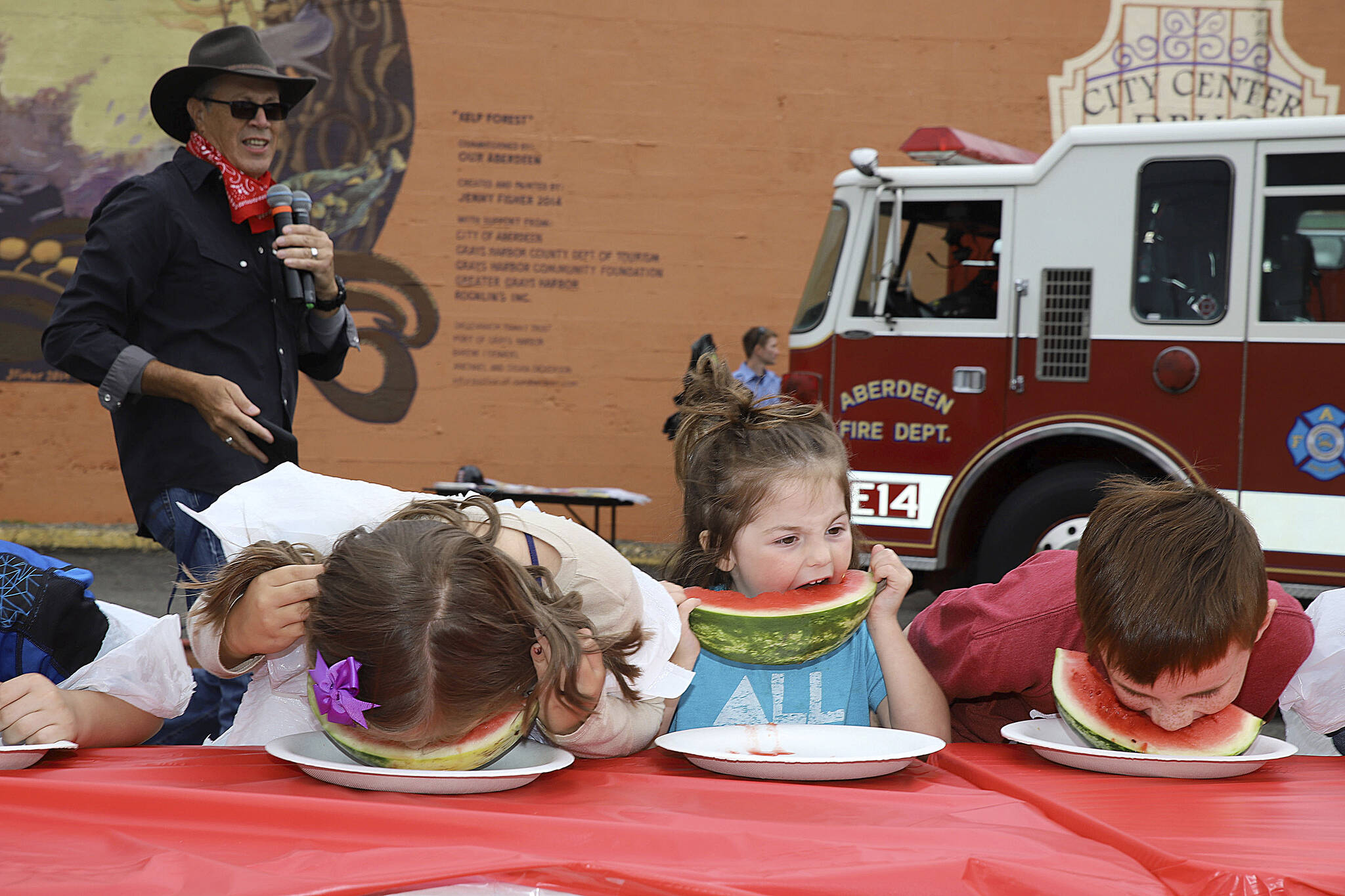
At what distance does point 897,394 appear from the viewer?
618cm

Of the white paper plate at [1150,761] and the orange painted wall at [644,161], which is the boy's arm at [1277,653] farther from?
the orange painted wall at [644,161]

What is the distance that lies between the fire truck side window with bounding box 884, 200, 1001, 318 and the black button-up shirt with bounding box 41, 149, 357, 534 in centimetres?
373

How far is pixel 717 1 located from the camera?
9242mm

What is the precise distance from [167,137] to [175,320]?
22.1 ft

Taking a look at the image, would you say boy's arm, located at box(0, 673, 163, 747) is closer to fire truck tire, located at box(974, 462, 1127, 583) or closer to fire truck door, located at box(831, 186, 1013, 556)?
fire truck door, located at box(831, 186, 1013, 556)

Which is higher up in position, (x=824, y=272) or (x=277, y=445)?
(x=824, y=272)

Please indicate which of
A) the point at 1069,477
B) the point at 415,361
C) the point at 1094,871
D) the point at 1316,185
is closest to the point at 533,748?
the point at 1094,871

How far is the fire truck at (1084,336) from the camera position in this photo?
556 centimetres

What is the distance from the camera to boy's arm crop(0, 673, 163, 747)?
1.54 metres

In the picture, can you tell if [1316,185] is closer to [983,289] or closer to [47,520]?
[983,289]

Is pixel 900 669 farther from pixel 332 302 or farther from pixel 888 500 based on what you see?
pixel 888 500

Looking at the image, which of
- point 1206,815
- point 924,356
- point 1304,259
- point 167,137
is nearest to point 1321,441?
point 1304,259

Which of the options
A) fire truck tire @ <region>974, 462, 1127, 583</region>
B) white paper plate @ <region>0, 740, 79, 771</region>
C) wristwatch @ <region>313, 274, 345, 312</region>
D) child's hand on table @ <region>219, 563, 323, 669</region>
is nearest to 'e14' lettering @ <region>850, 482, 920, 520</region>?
fire truck tire @ <region>974, 462, 1127, 583</region>

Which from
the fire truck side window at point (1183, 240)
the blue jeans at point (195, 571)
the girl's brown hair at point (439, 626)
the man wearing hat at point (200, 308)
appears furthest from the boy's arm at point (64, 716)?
the fire truck side window at point (1183, 240)
